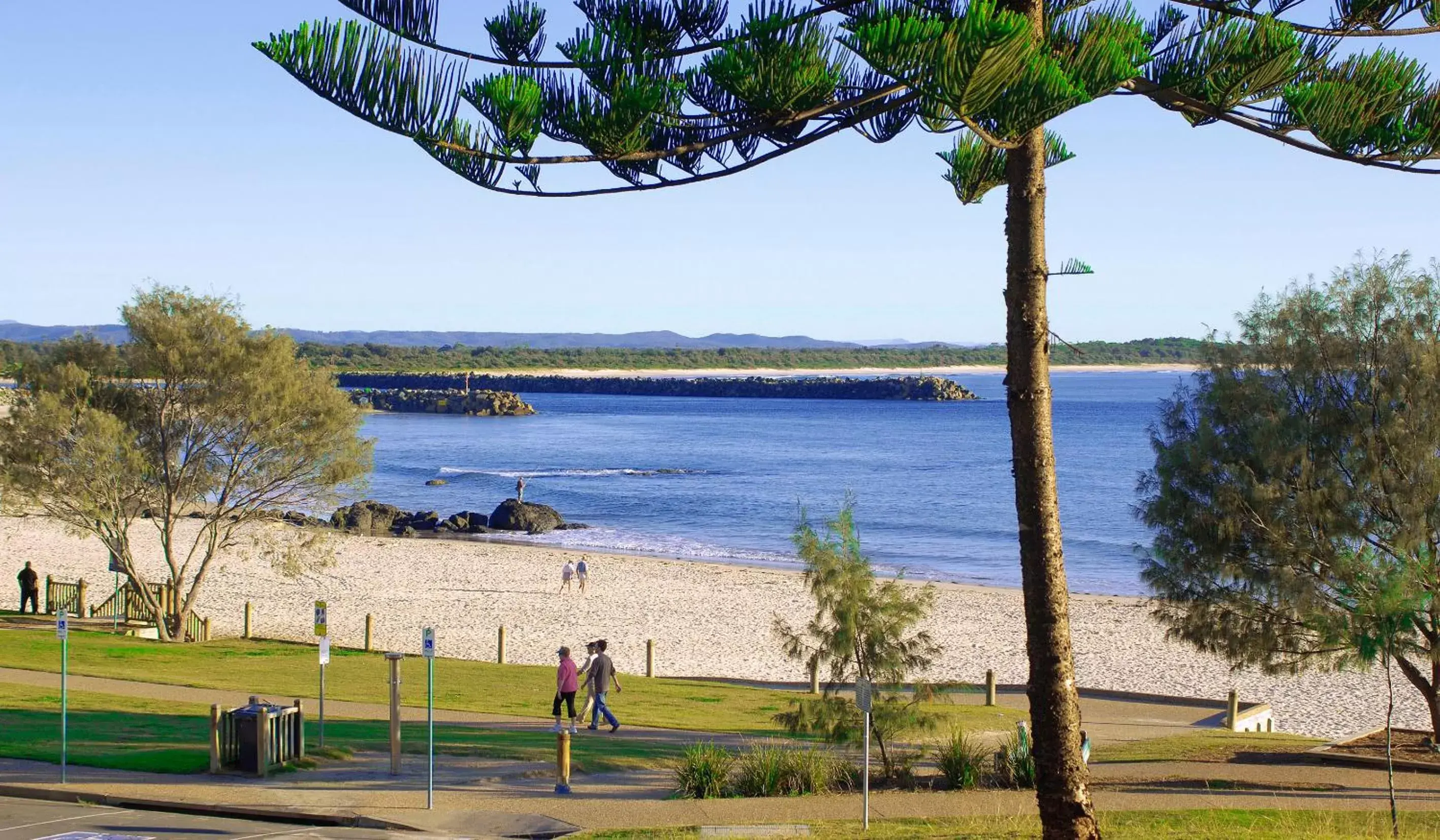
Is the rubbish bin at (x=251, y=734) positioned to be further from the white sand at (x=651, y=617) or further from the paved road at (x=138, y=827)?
the white sand at (x=651, y=617)

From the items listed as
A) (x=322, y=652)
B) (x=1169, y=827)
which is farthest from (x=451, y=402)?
(x=1169, y=827)

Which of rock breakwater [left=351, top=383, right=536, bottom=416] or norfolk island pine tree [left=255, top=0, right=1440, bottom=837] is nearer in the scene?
norfolk island pine tree [left=255, top=0, right=1440, bottom=837]

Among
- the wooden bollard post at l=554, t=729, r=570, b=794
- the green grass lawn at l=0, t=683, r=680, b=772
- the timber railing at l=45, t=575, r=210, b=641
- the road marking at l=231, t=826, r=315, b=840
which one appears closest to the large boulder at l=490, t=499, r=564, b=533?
the timber railing at l=45, t=575, r=210, b=641

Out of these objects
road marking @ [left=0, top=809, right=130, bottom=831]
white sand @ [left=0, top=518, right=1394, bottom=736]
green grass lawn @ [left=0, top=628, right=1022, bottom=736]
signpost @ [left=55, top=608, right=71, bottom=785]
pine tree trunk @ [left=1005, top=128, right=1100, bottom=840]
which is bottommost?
white sand @ [left=0, top=518, right=1394, bottom=736]

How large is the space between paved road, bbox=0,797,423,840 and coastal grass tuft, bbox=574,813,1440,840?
6.75 ft

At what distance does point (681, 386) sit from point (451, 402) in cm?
4868

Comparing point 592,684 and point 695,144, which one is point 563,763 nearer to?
point 592,684

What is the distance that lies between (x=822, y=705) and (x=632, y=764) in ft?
6.99

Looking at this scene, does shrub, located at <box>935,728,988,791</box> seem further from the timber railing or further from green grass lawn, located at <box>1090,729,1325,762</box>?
the timber railing

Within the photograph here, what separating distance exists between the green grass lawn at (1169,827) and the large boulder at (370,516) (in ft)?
138

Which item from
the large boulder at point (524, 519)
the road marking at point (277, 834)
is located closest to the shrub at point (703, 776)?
the road marking at point (277, 834)

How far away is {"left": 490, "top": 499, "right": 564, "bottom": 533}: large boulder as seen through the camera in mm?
51312

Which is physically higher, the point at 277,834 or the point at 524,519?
the point at 277,834

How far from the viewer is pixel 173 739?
Result: 1388 centimetres
